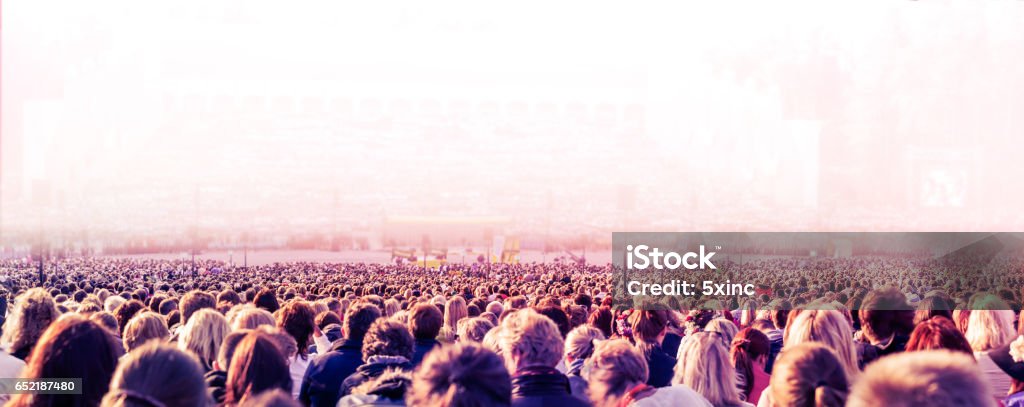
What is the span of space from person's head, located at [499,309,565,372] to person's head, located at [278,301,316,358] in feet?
6.87

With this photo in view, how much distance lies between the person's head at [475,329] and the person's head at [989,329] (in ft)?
10.0

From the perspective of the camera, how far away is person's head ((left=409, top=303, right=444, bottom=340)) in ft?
21.6

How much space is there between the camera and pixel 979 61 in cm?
→ 2597

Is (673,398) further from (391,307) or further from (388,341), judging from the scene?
(391,307)

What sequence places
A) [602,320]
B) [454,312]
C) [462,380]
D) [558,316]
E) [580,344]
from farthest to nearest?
A: [454,312], [602,320], [558,316], [580,344], [462,380]

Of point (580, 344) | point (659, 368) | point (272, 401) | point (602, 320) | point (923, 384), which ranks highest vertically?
point (923, 384)

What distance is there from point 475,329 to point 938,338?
3072 millimetres

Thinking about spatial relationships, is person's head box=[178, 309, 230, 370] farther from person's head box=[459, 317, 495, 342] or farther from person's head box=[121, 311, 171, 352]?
person's head box=[459, 317, 495, 342]

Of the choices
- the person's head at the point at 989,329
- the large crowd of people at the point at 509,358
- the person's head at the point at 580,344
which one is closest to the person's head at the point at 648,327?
the large crowd of people at the point at 509,358

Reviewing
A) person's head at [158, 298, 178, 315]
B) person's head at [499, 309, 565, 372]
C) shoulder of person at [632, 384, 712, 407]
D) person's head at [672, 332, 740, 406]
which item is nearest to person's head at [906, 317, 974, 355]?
person's head at [672, 332, 740, 406]

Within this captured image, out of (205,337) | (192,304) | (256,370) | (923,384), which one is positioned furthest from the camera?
(192,304)

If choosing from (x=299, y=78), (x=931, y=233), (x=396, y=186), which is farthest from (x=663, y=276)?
(x=299, y=78)

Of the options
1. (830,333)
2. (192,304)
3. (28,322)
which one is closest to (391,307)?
(192,304)

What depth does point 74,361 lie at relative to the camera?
143 inches
